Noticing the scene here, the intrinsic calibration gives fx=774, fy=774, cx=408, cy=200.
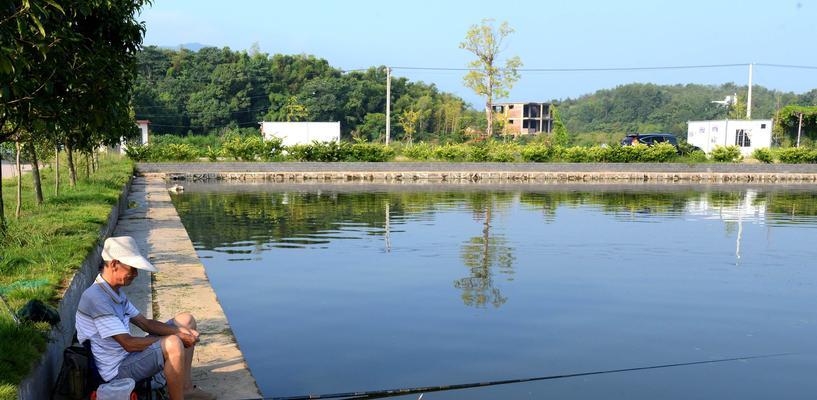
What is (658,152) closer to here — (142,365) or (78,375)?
(142,365)

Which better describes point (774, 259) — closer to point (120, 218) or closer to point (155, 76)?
point (120, 218)

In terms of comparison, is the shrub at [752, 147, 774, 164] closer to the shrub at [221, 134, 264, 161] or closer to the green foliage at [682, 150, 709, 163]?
the green foliage at [682, 150, 709, 163]

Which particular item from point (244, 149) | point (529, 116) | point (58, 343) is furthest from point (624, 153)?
point (529, 116)

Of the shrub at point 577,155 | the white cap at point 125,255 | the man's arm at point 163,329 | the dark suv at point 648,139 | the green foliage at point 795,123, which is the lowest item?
the man's arm at point 163,329

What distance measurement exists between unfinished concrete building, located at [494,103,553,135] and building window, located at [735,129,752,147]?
188 ft

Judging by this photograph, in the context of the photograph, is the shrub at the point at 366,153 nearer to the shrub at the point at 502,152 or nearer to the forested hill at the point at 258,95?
the shrub at the point at 502,152

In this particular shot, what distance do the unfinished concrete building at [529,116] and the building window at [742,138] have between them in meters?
57.2

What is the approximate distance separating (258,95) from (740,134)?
42338mm

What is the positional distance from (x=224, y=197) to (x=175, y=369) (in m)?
21.1

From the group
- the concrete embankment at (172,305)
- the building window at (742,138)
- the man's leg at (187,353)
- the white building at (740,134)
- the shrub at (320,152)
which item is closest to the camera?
the man's leg at (187,353)

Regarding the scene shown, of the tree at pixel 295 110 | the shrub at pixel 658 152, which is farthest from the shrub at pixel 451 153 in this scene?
the tree at pixel 295 110

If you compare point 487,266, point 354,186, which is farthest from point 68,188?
point 354,186

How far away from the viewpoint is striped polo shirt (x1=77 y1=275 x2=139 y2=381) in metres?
5.10

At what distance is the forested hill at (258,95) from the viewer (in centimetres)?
6806
